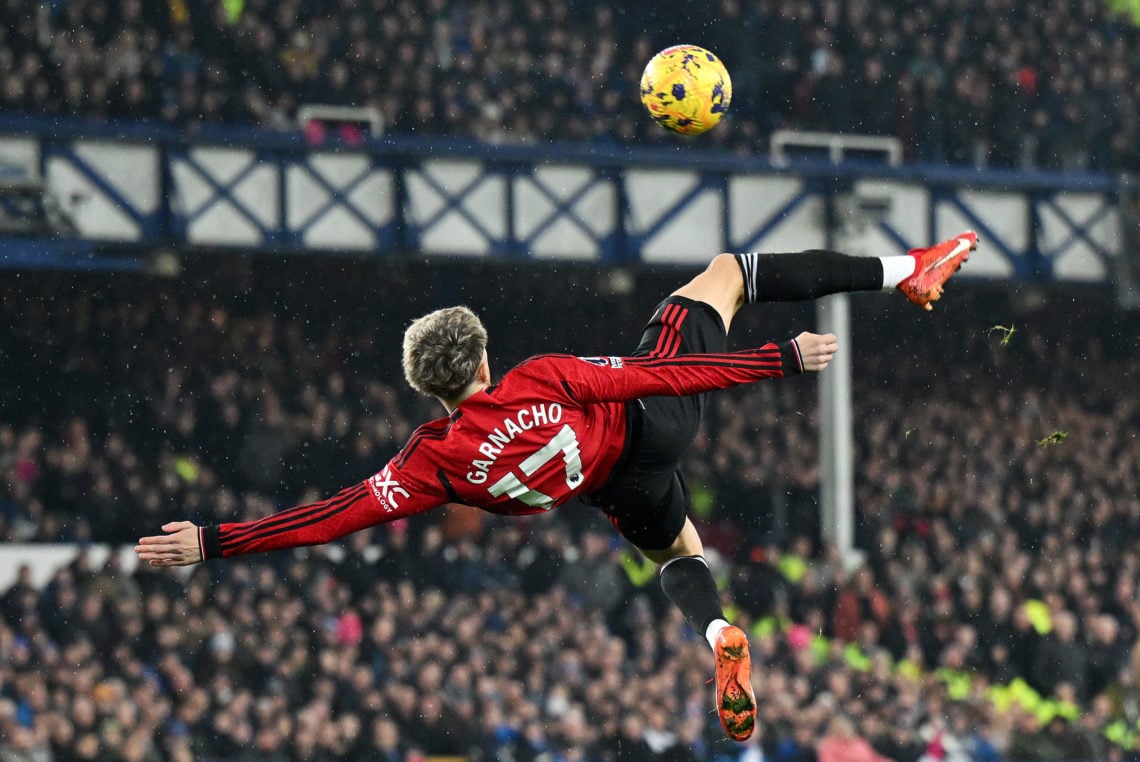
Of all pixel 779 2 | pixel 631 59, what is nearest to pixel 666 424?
pixel 631 59

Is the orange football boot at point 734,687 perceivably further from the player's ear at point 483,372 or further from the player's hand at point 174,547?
the player's hand at point 174,547

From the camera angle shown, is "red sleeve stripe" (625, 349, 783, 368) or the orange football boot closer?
"red sleeve stripe" (625, 349, 783, 368)

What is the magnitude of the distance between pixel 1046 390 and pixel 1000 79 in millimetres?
3779

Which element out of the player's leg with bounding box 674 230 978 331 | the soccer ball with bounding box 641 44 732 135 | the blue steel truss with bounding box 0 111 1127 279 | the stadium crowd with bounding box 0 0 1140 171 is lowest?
the player's leg with bounding box 674 230 978 331

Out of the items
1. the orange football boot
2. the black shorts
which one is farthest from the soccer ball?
the orange football boot

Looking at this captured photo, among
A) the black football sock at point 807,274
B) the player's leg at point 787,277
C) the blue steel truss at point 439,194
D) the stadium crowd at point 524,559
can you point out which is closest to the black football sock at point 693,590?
the player's leg at point 787,277

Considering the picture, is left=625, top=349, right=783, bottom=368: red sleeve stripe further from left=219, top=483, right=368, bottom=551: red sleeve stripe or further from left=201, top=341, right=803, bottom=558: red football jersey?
left=219, top=483, right=368, bottom=551: red sleeve stripe

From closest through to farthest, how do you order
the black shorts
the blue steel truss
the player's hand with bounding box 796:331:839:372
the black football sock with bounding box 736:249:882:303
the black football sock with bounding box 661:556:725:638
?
the player's hand with bounding box 796:331:839:372 → the black shorts → the black football sock with bounding box 736:249:882:303 → the black football sock with bounding box 661:556:725:638 → the blue steel truss

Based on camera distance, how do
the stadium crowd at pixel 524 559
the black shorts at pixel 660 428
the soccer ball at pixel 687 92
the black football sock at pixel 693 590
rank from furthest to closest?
the stadium crowd at pixel 524 559 < the soccer ball at pixel 687 92 < the black football sock at pixel 693 590 < the black shorts at pixel 660 428

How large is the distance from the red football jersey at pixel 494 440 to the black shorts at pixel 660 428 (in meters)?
0.41

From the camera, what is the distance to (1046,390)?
819 inches

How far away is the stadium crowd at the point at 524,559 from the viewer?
13.4m

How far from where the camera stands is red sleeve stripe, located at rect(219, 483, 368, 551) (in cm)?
656

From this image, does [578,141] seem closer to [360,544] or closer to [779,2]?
[779,2]
